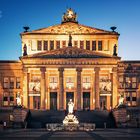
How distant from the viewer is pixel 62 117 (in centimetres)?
8706

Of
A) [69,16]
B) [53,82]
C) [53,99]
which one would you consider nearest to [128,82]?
[53,82]

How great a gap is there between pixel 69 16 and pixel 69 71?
1236 centimetres

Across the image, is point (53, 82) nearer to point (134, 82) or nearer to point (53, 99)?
point (53, 99)

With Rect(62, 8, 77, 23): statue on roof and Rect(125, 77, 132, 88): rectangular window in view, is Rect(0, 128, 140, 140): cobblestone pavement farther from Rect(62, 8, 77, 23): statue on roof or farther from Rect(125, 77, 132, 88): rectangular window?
Rect(62, 8, 77, 23): statue on roof

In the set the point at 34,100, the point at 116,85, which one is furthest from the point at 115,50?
the point at 34,100

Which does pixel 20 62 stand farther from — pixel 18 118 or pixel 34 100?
pixel 18 118

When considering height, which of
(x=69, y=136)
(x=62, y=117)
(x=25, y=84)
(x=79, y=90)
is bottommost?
(x=62, y=117)

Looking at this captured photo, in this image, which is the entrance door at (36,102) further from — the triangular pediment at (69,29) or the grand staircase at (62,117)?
the triangular pediment at (69,29)

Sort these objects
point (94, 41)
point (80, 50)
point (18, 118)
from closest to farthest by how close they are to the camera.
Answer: point (18, 118) < point (80, 50) < point (94, 41)

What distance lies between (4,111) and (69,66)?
16.0 metres

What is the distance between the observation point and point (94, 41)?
344ft

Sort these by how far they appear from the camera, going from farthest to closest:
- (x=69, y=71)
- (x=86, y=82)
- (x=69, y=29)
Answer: (x=69, y=29)
(x=86, y=82)
(x=69, y=71)

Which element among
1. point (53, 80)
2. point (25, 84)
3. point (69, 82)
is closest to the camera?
point (25, 84)

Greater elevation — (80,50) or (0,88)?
(80,50)
